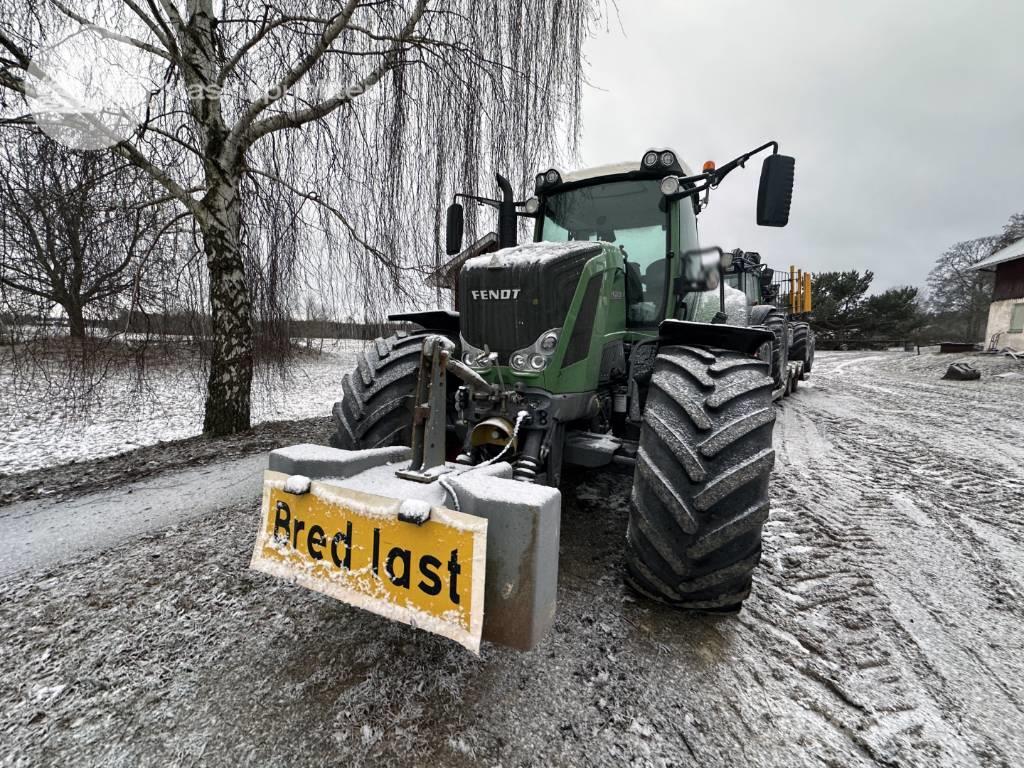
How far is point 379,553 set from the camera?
1435 millimetres

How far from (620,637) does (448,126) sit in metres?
4.40

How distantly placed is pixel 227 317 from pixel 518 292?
397cm

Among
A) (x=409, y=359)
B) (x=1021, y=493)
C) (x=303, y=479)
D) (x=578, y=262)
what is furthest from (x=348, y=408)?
(x=1021, y=493)

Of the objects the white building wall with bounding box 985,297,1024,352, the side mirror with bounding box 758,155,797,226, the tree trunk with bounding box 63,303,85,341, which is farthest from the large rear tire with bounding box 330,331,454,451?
the white building wall with bounding box 985,297,1024,352

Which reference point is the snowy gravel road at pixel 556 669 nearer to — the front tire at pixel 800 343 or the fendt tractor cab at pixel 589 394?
the fendt tractor cab at pixel 589 394

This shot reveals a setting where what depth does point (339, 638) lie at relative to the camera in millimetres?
1866

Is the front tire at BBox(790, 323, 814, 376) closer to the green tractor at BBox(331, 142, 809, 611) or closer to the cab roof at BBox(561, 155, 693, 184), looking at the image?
the green tractor at BBox(331, 142, 809, 611)

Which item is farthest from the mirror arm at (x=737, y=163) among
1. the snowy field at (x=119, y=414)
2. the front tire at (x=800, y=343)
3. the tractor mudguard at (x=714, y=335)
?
the front tire at (x=800, y=343)

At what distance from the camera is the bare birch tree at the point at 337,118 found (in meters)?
4.18

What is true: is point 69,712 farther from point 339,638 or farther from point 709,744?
point 709,744

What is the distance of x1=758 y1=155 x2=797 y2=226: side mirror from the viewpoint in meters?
2.66

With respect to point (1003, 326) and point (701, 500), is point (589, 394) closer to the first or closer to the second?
point (701, 500)

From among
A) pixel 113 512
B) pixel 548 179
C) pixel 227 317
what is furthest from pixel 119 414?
pixel 548 179

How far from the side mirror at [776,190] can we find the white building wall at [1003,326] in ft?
78.6
